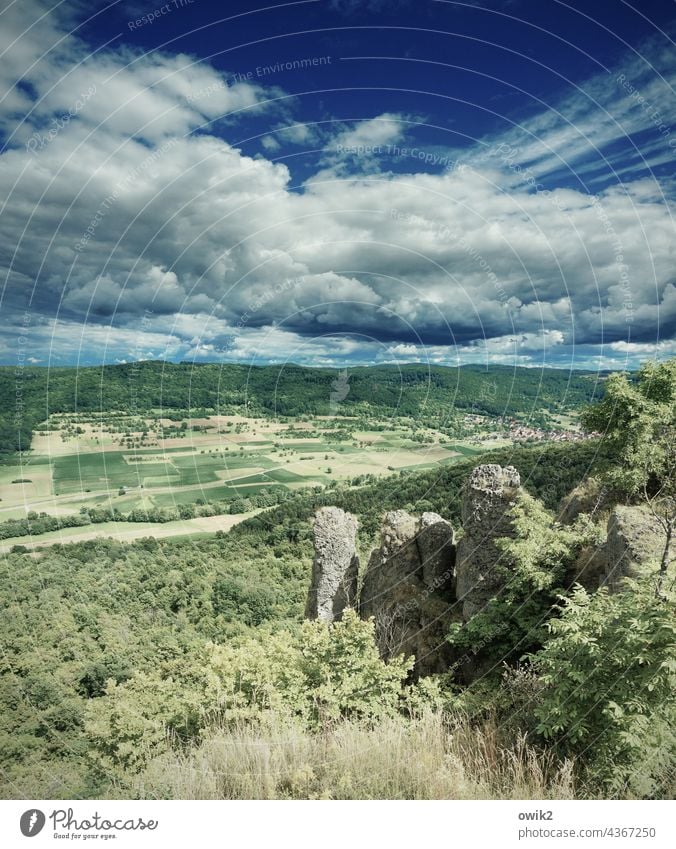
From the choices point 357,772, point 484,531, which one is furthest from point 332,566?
point 357,772

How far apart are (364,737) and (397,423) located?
129ft

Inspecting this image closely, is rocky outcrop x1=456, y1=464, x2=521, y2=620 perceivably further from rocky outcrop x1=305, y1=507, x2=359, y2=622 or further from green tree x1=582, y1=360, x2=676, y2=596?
rocky outcrop x1=305, y1=507, x2=359, y2=622

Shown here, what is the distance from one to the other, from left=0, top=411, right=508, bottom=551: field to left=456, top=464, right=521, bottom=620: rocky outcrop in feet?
67.7

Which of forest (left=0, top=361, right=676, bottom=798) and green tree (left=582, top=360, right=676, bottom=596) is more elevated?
green tree (left=582, top=360, right=676, bottom=596)

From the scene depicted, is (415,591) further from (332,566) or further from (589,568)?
(589,568)

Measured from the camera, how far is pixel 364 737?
673cm

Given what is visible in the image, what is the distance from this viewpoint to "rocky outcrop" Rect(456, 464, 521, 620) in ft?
47.5

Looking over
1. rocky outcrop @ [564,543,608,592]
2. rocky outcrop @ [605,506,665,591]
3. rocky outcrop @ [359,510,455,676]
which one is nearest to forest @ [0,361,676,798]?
rocky outcrop @ [564,543,608,592]

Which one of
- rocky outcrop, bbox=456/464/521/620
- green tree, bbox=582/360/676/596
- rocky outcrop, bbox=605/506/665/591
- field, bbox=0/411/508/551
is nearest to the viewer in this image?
rocky outcrop, bbox=605/506/665/591

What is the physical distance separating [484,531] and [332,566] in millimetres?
6954

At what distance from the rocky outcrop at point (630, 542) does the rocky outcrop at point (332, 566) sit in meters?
10.2

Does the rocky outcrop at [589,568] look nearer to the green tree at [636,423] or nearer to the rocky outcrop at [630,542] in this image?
the rocky outcrop at [630,542]

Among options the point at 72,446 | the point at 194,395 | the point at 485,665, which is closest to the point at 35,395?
the point at 72,446

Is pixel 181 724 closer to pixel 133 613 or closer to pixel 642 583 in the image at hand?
pixel 642 583
